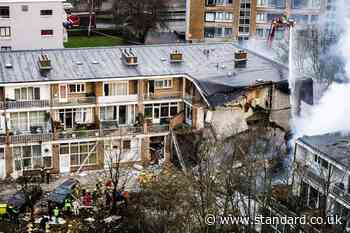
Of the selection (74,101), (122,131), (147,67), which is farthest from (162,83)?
(74,101)

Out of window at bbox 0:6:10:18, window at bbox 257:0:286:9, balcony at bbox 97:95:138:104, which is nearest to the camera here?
balcony at bbox 97:95:138:104

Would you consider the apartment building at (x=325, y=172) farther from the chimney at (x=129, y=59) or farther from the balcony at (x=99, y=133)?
the chimney at (x=129, y=59)

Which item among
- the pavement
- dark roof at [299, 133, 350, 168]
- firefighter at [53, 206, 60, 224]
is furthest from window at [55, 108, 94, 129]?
dark roof at [299, 133, 350, 168]

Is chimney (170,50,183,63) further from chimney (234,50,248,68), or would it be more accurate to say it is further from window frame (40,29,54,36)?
window frame (40,29,54,36)

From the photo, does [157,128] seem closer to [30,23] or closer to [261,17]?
[30,23]

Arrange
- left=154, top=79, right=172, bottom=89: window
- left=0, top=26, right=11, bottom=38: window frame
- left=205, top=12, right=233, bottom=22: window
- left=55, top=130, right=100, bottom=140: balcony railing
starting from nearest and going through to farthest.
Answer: left=55, top=130, right=100, bottom=140: balcony railing < left=154, top=79, right=172, bottom=89: window < left=0, top=26, right=11, bottom=38: window frame < left=205, top=12, right=233, bottom=22: window
